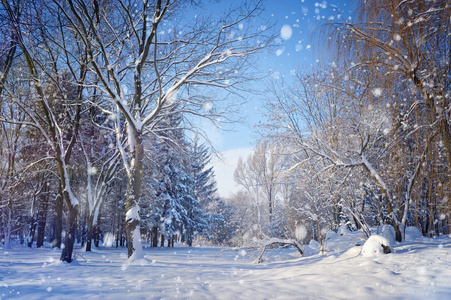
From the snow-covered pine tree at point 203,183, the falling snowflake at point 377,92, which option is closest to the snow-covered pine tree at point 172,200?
the snow-covered pine tree at point 203,183

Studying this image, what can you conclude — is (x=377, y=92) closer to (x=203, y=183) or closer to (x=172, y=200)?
(x=172, y=200)

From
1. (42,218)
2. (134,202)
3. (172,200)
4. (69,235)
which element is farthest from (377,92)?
(42,218)

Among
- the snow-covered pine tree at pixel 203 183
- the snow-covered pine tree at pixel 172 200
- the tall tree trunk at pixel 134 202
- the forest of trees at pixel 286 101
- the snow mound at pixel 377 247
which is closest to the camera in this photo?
the forest of trees at pixel 286 101

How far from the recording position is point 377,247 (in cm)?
586

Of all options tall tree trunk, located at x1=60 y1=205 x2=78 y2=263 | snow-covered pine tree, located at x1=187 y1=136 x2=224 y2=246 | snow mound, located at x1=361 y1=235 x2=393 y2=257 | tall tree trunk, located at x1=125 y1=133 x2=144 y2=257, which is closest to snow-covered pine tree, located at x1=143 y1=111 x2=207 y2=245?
snow-covered pine tree, located at x1=187 y1=136 x2=224 y2=246

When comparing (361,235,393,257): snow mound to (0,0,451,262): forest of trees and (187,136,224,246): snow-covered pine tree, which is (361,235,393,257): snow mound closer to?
(0,0,451,262): forest of trees

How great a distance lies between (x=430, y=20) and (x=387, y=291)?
11.7 ft

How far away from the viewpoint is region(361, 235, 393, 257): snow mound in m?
5.80

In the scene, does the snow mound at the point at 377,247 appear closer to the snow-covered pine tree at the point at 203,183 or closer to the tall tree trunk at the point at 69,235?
the tall tree trunk at the point at 69,235

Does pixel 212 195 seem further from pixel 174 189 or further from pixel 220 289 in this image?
pixel 220 289

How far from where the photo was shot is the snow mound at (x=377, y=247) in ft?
19.0

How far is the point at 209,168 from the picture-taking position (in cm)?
3047

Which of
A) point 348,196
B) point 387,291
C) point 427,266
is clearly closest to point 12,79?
point 387,291

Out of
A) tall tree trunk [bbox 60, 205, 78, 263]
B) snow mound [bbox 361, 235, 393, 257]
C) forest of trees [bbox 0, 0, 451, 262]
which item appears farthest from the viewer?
tall tree trunk [bbox 60, 205, 78, 263]
